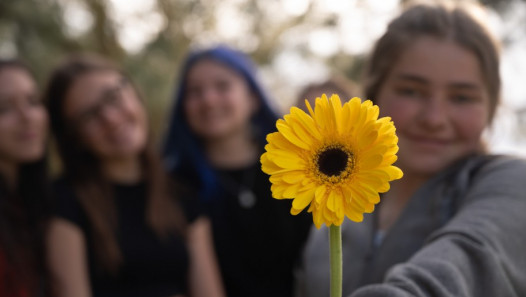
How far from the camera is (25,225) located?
216 cm

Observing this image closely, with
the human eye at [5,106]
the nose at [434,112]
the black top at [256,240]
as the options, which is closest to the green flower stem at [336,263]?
the nose at [434,112]

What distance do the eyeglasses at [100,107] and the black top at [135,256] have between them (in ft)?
0.98

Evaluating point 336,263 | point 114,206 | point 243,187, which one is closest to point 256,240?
point 243,187

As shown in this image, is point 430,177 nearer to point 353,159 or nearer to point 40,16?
point 353,159

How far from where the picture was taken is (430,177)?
1311 millimetres

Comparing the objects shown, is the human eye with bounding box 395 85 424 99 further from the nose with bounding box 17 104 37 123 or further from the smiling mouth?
the nose with bounding box 17 104 37 123

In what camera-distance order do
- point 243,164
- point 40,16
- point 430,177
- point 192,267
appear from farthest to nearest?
point 40,16
point 243,164
point 192,267
point 430,177

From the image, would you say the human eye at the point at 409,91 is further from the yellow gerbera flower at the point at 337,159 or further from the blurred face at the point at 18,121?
the blurred face at the point at 18,121

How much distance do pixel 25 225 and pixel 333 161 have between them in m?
1.89

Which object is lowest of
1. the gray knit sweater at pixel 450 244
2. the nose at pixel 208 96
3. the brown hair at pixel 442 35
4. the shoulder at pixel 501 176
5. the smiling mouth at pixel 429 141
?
the gray knit sweater at pixel 450 244

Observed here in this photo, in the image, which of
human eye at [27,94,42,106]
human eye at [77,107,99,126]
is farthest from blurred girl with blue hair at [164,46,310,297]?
human eye at [27,94,42,106]

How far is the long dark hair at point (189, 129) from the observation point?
8.88 ft

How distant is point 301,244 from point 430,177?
4.12ft

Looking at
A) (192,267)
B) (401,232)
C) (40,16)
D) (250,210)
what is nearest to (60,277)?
(192,267)
